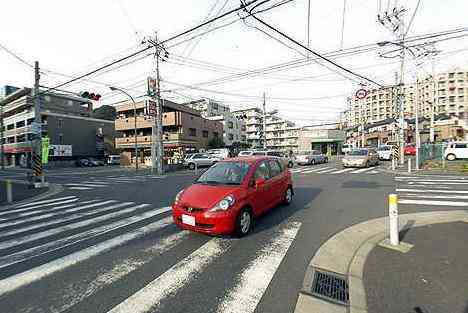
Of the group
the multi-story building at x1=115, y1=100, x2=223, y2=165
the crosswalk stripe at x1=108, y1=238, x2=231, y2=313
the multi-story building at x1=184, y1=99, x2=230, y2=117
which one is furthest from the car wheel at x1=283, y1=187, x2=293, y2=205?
the multi-story building at x1=184, y1=99, x2=230, y2=117

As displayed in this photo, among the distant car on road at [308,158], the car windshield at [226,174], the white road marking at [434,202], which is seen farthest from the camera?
the distant car on road at [308,158]

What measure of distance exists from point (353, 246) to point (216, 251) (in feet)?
7.86

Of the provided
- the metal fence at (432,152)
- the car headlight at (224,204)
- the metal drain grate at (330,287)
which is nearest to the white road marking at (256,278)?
the metal drain grate at (330,287)

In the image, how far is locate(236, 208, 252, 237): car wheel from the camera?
5451 millimetres

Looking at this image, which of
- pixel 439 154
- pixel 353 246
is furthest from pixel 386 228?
pixel 439 154

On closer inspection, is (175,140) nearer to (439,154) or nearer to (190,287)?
(439,154)

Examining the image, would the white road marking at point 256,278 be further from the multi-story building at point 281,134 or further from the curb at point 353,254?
the multi-story building at point 281,134

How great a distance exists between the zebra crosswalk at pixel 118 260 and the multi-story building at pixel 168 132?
35.1 meters

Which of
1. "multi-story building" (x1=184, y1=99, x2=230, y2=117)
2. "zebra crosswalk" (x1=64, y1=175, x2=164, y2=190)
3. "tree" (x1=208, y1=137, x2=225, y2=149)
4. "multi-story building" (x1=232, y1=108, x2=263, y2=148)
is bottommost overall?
"zebra crosswalk" (x1=64, y1=175, x2=164, y2=190)

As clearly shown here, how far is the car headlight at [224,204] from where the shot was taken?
521 cm

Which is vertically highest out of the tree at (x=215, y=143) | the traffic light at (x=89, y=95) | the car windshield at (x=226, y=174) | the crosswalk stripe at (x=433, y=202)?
the traffic light at (x=89, y=95)

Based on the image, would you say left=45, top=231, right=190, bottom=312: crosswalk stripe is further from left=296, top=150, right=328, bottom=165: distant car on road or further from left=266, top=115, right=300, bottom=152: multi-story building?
left=266, top=115, right=300, bottom=152: multi-story building

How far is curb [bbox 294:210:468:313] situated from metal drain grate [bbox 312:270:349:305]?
68 mm

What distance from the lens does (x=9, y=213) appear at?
30.2 feet
